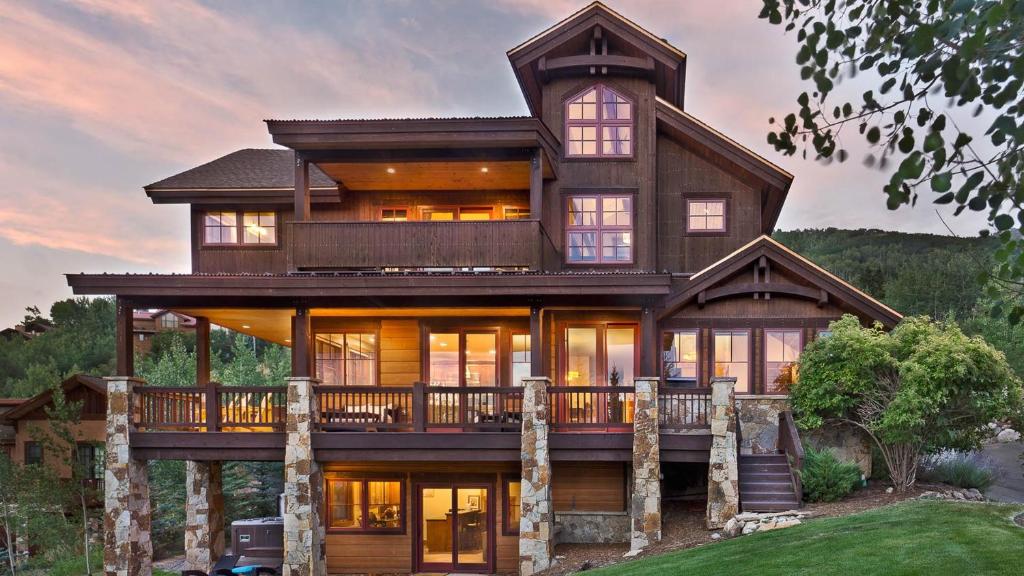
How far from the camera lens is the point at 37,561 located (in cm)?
1998

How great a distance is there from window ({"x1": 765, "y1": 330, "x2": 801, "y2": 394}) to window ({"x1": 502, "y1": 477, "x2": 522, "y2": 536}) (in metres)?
6.90

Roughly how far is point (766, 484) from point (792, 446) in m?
1.14

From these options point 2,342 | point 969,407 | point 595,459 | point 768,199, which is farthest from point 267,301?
point 2,342

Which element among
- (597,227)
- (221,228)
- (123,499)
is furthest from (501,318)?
Result: (123,499)

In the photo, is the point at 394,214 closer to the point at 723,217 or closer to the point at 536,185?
the point at 536,185

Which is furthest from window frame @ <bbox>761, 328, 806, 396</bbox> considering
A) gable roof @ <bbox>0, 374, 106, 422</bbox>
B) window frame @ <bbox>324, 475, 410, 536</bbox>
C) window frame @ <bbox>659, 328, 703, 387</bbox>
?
gable roof @ <bbox>0, 374, 106, 422</bbox>

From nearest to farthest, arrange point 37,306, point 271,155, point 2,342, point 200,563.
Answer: point 200,563
point 271,155
point 2,342
point 37,306

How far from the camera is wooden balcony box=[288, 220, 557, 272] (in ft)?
52.5

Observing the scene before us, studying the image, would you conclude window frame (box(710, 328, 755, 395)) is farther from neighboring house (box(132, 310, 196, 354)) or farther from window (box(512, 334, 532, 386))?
neighboring house (box(132, 310, 196, 354))

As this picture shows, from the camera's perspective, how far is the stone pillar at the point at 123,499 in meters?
14.6

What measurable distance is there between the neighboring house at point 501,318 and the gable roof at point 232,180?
9cm

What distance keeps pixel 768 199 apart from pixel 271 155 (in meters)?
14.9

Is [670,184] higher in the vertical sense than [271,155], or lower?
lower

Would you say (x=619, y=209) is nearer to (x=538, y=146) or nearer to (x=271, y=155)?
(x=538, y=146)
